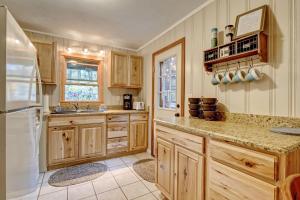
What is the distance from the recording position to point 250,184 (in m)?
0.92

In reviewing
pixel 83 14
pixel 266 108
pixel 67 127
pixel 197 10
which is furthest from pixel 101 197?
pixel 197 10

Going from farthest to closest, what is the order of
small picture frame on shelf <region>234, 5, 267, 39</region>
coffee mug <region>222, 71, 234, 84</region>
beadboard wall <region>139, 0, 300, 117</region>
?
1. coffee mug <region>222, 71, 234, 84</region>
2. small picture frame on shelf <region>234, 5, 267, 39</region>
3. beadboard wall <region>139, 0, 300, 117</region>

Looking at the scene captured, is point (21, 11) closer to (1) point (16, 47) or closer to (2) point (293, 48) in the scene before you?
(1) point (16, 47)

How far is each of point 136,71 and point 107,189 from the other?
2406 millimetres

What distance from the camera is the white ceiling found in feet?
6.72

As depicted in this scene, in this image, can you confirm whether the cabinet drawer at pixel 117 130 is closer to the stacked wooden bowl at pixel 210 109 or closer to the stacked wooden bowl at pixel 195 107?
the stacked wooden bowl at pixel 195 107

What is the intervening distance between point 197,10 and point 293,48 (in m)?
1.30

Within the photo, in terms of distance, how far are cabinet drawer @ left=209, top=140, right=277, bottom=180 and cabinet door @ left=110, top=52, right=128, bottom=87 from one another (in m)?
2.58

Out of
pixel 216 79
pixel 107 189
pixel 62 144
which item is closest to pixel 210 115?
pixel 216 79

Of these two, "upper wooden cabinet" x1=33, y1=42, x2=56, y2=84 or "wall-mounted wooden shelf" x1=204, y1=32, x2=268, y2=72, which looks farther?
"upper wooden cabinet" x1=33, y1=42, x2=56, y2=84

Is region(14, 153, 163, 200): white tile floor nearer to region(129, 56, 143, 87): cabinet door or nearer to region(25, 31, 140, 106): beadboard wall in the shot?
region(25, 31, 140, 106): beadboard wall

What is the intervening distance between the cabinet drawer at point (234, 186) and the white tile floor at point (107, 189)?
955 millimetres

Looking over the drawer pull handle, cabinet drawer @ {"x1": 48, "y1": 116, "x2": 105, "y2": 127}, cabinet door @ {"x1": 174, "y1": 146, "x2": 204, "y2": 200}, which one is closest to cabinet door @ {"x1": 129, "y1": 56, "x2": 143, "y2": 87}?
cabinet drawer @ {"x1": 48, "y1": 116, "x2": 105, "y2": 127}

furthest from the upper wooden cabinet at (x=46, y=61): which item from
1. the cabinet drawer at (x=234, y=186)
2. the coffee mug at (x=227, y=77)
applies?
the cabinet drawer at (x=234, y=186)
